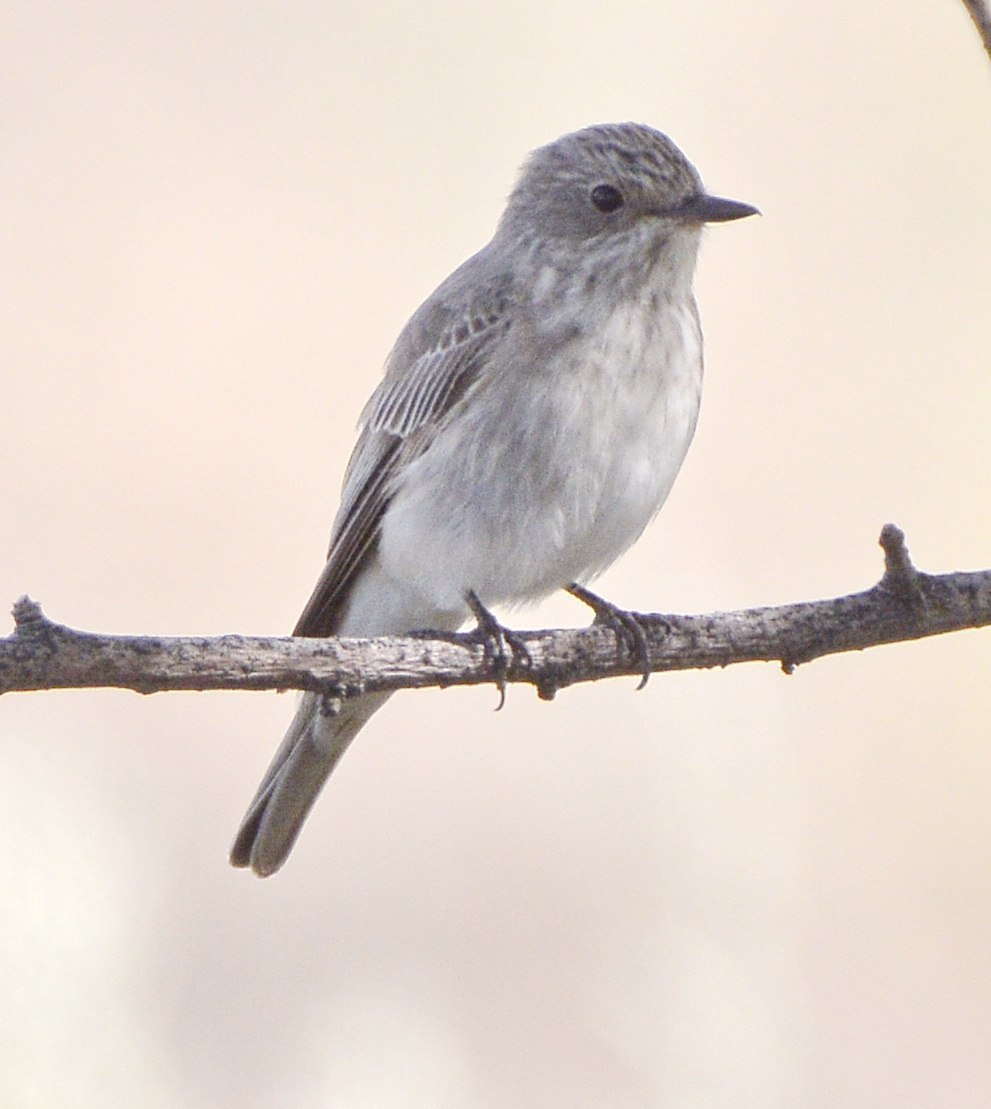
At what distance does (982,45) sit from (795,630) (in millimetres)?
1385

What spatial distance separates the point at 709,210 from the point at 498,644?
4.68 ft

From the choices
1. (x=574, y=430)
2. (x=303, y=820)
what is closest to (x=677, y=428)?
(x=574, y=430)

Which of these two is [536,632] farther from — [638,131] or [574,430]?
[638,131]

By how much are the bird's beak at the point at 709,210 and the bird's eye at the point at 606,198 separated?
0.59ft

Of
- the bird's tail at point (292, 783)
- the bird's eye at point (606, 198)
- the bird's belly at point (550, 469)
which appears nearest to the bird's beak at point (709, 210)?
the bird's eye at point (606, 198)

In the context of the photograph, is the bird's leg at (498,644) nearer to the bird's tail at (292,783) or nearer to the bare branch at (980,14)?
the bird's tail at (292,783)

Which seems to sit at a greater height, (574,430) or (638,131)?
(638,131)

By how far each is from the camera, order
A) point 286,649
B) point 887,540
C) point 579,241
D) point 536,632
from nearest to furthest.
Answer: point 286,649
point 887,540
point 536,632
point 579,241

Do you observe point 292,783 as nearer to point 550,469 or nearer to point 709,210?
point 550,469

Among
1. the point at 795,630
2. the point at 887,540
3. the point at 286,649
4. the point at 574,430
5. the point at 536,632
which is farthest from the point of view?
the point at 574,430

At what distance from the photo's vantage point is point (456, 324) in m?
4.48

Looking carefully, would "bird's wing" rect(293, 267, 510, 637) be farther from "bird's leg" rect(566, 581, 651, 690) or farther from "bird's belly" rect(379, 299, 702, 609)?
"bird's leg" rect(566, 581, 651, 690)

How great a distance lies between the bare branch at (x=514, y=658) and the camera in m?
2.60

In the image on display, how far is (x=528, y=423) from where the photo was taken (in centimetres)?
409
